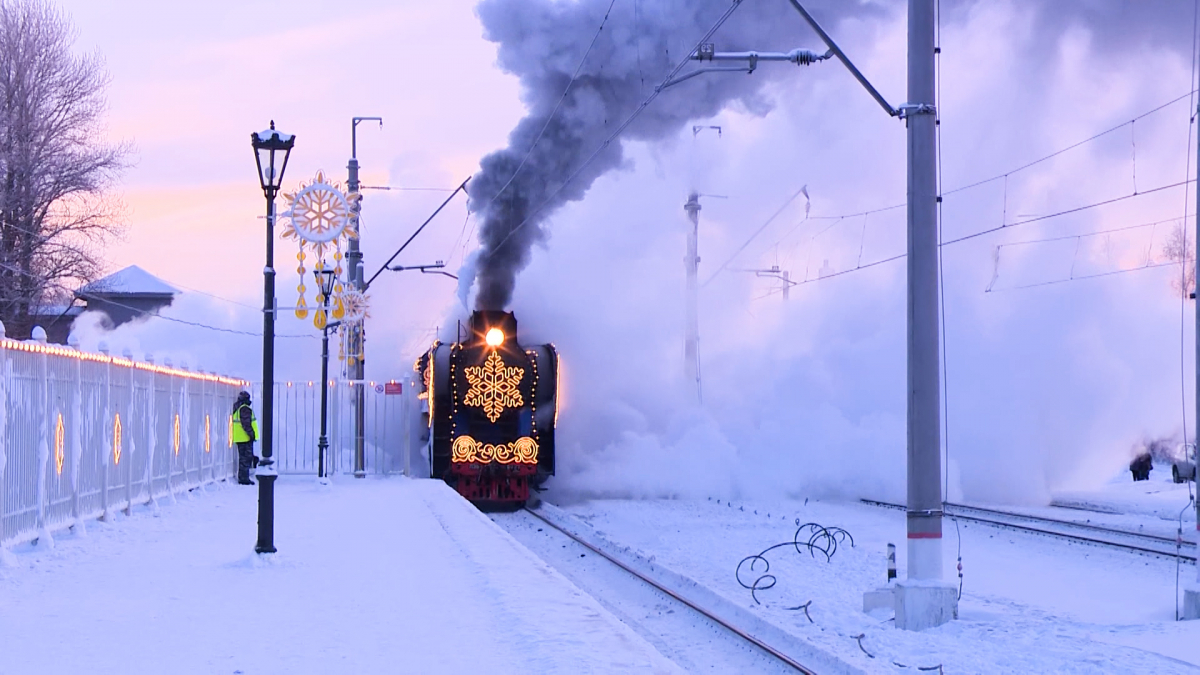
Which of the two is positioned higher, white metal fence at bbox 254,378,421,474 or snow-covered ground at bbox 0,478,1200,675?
white metal fence at bbox 254,378,421,474

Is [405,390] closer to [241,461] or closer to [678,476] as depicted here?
[241,461]

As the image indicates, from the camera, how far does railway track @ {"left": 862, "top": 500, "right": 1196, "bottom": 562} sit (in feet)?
59.9

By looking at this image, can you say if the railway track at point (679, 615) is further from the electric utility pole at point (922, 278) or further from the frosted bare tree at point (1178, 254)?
the frosted bare tree at point (1178, 254)

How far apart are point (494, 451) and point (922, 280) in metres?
14.7

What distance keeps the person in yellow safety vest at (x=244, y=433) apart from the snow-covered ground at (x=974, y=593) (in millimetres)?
6494

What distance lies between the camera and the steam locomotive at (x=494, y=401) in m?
26.2

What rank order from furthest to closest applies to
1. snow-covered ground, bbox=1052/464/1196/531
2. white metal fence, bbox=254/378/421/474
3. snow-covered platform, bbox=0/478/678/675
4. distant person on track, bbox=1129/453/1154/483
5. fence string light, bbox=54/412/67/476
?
distant person on track, bbox=1129/453/1154/483 → white metal fence, bbox=254/378/421/474 → snow-covered ground, bbox=1052/464/1196/531 → fence string light, bbox=54/412/67/476 → snow-covered platform, bbox=0/478/678/675

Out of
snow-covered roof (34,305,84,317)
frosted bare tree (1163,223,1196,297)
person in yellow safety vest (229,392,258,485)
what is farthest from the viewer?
frosted bare tree (1163,223,1196,297)

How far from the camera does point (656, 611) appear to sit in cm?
1444

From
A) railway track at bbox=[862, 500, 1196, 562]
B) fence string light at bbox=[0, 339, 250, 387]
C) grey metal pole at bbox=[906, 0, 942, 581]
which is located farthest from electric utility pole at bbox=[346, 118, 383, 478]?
grey metal pole at bbox=[906, 0, 942, 581]

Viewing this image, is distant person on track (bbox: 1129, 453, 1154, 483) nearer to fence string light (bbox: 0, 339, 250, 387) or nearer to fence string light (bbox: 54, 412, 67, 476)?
fence string light (bbox: 0, 339, 250, 387)

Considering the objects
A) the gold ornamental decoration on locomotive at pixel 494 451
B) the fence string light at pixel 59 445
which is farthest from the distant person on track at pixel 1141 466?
the fence string light at pixel 59 445

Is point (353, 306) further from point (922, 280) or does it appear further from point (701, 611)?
point (922, 280)

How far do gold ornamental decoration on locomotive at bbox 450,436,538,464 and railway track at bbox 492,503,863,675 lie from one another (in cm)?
454
